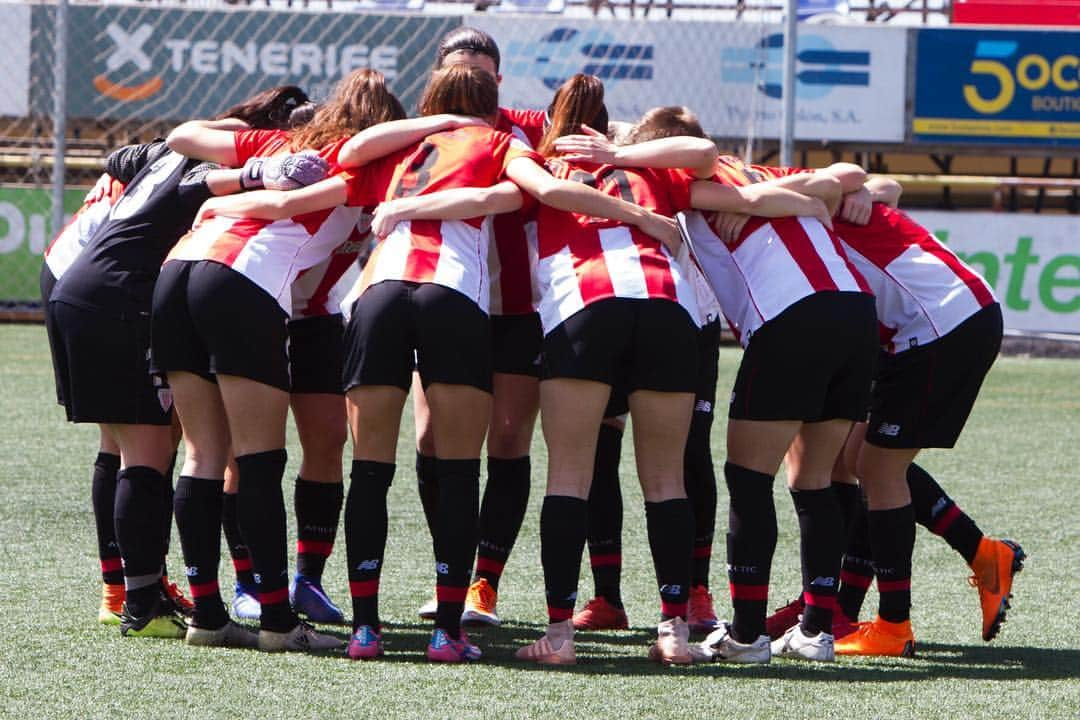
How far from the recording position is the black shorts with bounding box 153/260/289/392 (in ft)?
13.8

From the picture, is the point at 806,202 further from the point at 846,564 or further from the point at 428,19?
the point at 428,19

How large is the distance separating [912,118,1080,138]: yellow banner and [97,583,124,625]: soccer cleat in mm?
12441

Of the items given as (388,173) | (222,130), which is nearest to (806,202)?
(388,173)

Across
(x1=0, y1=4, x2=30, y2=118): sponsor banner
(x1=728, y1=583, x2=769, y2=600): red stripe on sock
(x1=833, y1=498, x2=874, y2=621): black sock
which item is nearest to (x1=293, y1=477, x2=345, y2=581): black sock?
(x1=728, y1=583, x2=769, y2=600): red stripe on sock

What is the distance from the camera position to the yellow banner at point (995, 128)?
15.7 meters

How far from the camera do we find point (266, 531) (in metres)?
4.29

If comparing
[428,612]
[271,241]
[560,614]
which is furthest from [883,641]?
[271,241]

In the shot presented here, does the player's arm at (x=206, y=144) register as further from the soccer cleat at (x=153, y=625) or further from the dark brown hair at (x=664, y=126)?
the soccer cleat at (x=153, y=625)

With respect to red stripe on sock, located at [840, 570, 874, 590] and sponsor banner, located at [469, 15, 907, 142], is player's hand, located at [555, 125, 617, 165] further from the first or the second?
sponsor banner, located at [469, 15, 907, 142]

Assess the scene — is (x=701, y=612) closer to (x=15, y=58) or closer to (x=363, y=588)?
(x=363, y=588)

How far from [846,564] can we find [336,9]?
38.8 feet

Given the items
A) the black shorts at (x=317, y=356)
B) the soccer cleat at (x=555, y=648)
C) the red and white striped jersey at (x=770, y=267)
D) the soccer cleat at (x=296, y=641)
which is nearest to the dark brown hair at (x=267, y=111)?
the black shorts at (x=317, y=356)

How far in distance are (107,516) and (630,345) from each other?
1781 mm

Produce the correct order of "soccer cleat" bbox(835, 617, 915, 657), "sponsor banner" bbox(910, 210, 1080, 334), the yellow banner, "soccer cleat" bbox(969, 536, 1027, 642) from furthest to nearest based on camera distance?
the yellow banner < "sponsor banner" bbox(910, 210, 1080, 334) < "soccer cleat" bbox(969, 536, 1027, 642) < "soccer cleat" bbox(835, 617, 915, 657)
